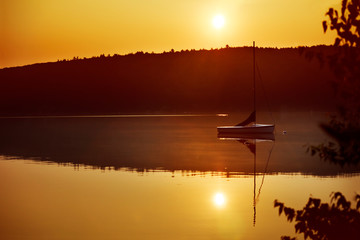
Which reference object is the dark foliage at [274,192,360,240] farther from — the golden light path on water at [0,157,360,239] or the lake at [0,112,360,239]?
the golden light path on water at [0,157,360,239]

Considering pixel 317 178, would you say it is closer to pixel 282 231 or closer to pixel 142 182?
pixel 142 182

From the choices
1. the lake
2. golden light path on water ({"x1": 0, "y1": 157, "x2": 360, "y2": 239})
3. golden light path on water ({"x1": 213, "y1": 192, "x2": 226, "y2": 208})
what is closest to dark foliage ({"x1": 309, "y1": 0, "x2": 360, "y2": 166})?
the lake

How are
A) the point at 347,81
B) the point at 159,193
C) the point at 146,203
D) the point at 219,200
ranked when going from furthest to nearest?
the point at 159,193 < the point at 219,200 < the point at 146,203 < the point at 347,81

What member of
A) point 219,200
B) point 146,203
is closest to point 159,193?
point 146,203

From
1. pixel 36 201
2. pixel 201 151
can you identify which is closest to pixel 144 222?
pixel 36 201

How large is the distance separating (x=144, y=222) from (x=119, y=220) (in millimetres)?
737

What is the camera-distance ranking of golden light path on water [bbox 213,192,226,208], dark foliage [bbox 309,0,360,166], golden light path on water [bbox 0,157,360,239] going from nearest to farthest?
dark foliage [bbox 309,0,360,166], golden light path on water [bbox 0,157,360,239], golden light path on water [bbox 213,192,226,208]

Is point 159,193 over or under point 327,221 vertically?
over

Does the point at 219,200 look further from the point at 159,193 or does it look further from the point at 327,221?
the point at 327,221

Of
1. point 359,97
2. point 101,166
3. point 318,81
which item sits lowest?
point 359,97

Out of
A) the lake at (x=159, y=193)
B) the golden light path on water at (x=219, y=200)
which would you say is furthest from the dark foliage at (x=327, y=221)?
the golden light path on water at (x=219, y=200)

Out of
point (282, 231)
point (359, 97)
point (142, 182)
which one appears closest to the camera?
point (359, 97)

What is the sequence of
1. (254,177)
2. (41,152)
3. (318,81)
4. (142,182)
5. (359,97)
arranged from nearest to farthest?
(359,97) → (142,182) → (254,177) → (41,152) → (318,81)

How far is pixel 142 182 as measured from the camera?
2888 cm
